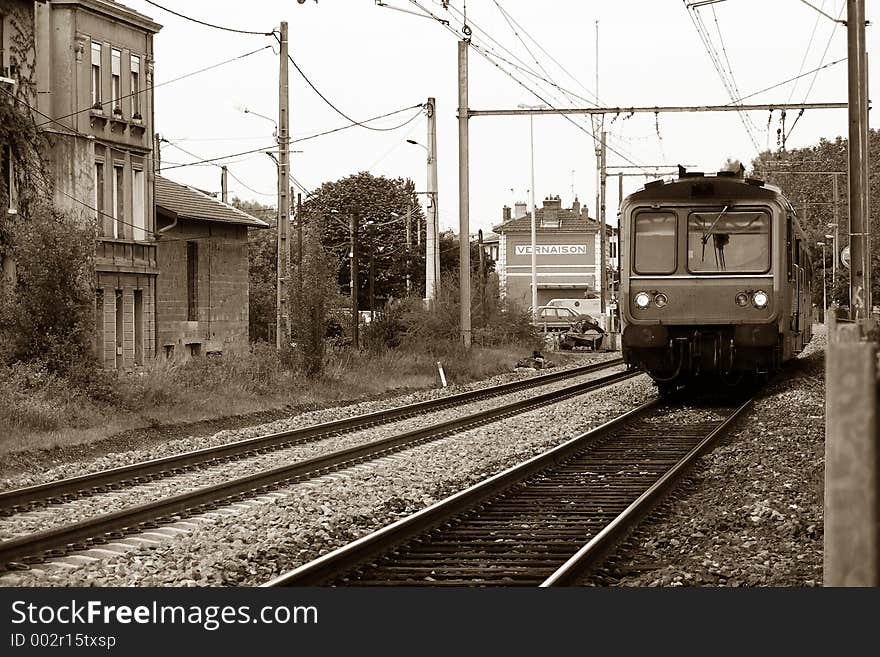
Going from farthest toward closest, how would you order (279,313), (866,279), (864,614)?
1. (279,313)
2. (866,279)
3. (864,614)

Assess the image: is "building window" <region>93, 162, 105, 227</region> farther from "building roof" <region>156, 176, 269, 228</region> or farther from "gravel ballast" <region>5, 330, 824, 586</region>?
"gravel ballast" <region>5, 330, 824, 586</region>

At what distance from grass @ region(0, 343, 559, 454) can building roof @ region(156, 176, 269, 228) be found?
9552 millimetres

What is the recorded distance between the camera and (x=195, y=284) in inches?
1497

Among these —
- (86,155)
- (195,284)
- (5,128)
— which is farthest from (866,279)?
(195,284)

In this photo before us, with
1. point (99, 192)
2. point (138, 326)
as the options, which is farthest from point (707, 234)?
point (138, 326)

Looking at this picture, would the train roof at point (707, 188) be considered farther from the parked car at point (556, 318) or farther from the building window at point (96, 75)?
the parked car at point (556, 318)

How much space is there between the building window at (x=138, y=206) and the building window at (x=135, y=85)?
161 cm

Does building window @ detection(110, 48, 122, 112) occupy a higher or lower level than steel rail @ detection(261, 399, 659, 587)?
higher

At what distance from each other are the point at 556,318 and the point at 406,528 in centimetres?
4540

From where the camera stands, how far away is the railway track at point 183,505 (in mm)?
8602

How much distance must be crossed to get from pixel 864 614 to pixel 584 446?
33.3ft

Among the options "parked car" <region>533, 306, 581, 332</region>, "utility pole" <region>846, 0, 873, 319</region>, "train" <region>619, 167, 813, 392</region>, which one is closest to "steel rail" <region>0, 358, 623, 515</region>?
"train" <region>619, 167, 813, 392</region>

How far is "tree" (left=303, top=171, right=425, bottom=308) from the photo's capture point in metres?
68.0

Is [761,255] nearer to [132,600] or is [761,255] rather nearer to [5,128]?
[5,128]
